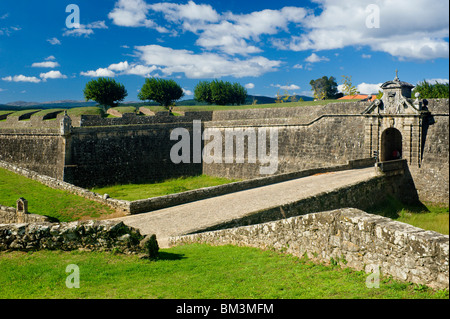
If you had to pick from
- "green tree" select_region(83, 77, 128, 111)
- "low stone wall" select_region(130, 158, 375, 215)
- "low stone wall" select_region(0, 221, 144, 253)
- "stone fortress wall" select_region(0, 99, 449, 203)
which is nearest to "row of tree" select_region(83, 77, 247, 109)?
"green tree" select_region(83, 77, 128, 111)

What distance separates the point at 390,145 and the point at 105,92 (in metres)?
35.7

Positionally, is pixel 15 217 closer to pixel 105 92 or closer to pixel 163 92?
pixel 105 92

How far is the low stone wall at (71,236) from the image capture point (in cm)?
727

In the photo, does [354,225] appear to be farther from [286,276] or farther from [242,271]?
[242,271]

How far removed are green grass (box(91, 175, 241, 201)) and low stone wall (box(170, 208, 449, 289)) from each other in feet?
53.0

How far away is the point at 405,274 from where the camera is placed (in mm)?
4730

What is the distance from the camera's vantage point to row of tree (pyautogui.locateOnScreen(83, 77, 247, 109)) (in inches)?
1806

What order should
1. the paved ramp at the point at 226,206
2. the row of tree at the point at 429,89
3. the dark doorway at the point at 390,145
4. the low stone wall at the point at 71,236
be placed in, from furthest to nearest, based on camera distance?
the row of tree at the point at 429,89 < the dark doorway at the point at 390,145 < the paved ramp at the point at 226,206 < the low stone wall at the point at 71,236

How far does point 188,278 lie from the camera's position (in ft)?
19.6

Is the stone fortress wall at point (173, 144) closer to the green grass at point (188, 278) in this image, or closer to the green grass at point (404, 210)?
the green grass at point (404, 210)

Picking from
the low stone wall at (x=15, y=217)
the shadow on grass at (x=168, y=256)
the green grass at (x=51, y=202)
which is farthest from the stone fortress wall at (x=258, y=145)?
the shadow on grass at (x=168, y=256)

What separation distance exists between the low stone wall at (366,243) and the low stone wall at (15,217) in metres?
9.41

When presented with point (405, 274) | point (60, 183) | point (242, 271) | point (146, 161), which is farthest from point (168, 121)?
point (405, 274)
